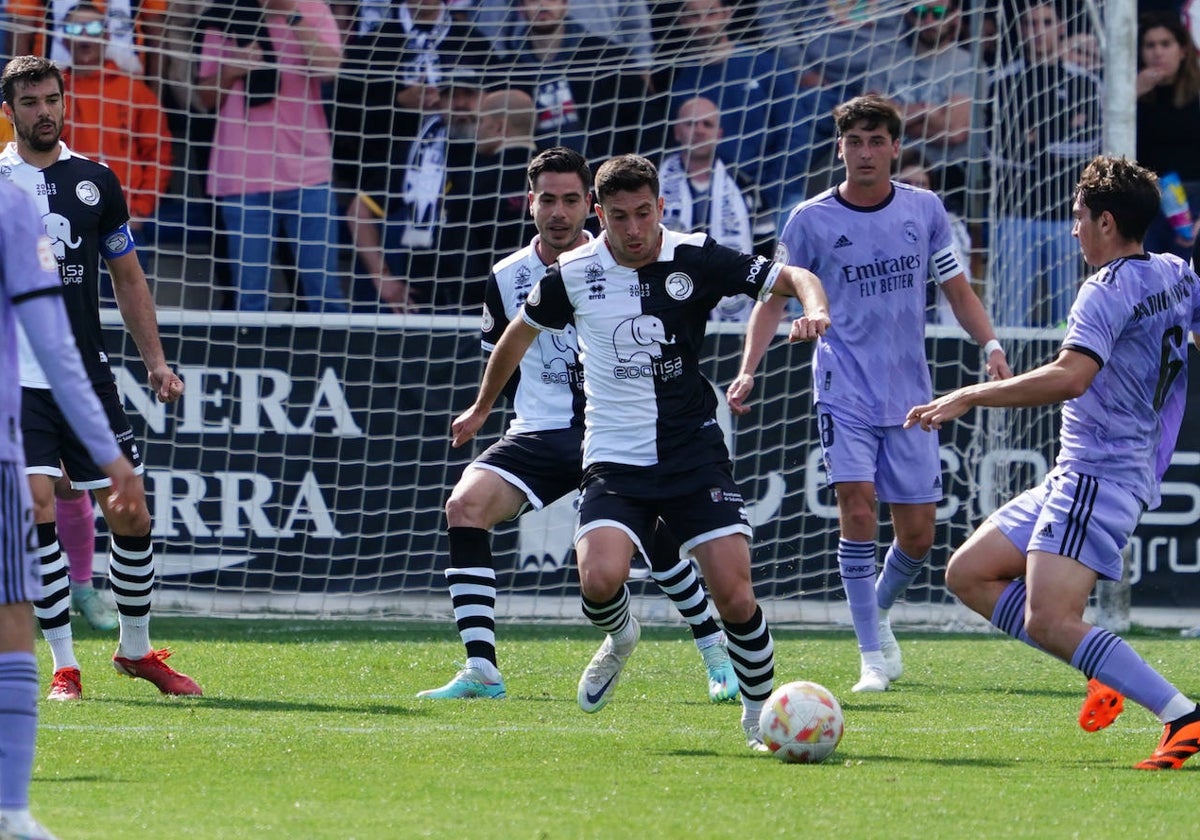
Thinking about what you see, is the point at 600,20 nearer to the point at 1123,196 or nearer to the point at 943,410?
the point at 1123,196

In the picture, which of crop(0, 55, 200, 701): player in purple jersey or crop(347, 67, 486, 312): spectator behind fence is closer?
crop(0, 55, 200, 701): player in purple jersey

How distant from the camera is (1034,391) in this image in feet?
17.7

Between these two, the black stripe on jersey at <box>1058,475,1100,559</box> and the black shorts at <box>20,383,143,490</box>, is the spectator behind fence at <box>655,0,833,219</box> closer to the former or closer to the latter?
the black shorts at <box>20,383,143,490</box>

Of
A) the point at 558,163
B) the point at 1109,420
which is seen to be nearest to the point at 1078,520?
the point at 1109,420

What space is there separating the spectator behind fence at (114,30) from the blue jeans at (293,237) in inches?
40.0

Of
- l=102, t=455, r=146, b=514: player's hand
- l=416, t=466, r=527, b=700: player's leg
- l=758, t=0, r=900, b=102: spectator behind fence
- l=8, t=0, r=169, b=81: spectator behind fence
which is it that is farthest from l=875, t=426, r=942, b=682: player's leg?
l=8, t=0, r=169, b=81: spectator behind fence

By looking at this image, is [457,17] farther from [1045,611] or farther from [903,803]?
[903,803]

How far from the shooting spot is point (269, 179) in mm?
11484

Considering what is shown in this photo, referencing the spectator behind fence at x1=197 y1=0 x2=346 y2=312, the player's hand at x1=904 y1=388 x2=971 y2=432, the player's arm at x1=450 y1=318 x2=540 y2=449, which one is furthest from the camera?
the spectator behind fence at x1=197 y1=0 x2=346 y2=312

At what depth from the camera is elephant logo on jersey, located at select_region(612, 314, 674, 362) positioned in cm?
593

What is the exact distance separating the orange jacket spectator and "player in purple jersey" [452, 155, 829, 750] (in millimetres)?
6066

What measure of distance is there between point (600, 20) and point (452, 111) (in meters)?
1.19

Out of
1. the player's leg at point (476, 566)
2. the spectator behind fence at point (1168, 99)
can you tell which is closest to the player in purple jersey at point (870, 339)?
the player's leg at point (476, 566)

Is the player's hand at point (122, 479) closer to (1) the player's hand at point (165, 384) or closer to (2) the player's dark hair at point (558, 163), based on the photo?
(1) the player's hand at point (165, 384)
